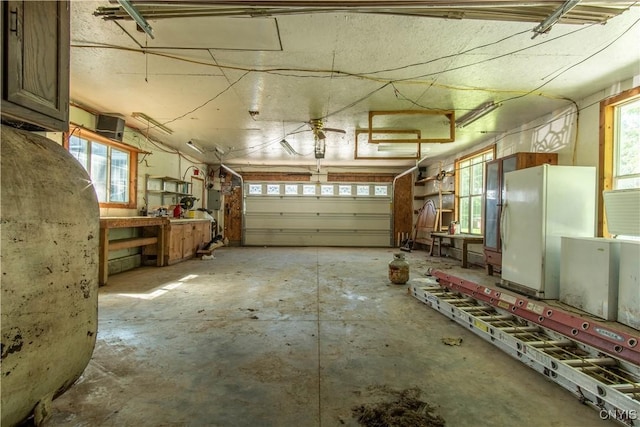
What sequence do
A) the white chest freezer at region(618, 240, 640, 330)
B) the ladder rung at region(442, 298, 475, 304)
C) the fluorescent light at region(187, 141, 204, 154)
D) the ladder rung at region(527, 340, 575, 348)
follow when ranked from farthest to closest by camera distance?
the fluorescent light at region(187, 141, 204, 154) < the ladder rung at region(442, 298, 475, 304) < the white chest freezer at region(618, 240, 640, 330) < the ladder rung at region(527, 340, 575, 348)

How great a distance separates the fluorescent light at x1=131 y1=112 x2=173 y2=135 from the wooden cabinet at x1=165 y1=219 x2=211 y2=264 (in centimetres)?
181

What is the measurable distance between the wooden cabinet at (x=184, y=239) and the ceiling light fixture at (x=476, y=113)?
577 cm

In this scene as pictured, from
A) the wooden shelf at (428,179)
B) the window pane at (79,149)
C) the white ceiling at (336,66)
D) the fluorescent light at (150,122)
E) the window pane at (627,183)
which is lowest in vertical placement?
the window pane at (627,183)

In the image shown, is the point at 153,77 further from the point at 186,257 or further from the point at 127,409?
the point at 186,257

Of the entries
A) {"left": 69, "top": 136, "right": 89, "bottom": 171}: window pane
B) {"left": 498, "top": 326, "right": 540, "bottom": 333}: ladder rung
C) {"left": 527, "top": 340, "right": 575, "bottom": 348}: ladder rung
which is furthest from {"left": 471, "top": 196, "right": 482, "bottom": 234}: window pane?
{"left": 69, "top": 136, "right": 89, "bottom": 171}: window pane

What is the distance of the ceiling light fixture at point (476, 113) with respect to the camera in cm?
405

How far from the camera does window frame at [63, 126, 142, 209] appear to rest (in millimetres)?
4301

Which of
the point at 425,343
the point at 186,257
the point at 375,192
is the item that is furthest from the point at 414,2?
the point at 375,192

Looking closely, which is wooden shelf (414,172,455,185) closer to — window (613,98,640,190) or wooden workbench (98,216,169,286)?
window (613,98,640,190)

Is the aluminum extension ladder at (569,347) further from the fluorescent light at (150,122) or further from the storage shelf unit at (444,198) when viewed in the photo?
the fluorescent light at (150,122)

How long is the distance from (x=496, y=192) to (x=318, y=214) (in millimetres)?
5719

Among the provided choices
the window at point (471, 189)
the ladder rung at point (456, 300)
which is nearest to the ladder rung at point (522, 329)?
the ladder rung at point (456, 300)

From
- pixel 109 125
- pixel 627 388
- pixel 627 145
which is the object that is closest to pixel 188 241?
pixel 109 125

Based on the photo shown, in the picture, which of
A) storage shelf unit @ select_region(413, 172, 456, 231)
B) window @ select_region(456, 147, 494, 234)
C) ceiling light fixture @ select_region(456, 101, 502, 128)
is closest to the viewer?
ceiling light fixture @ select_region(456, 101, 502, 128)
